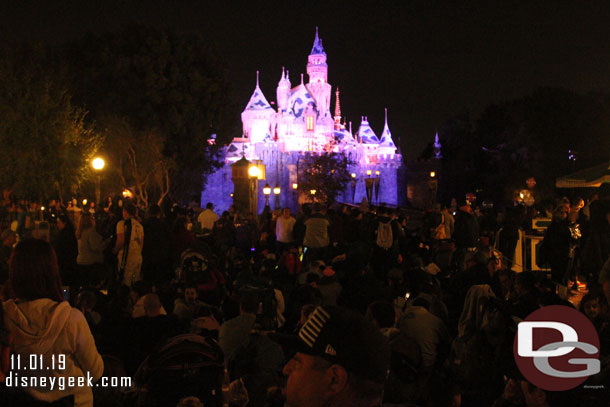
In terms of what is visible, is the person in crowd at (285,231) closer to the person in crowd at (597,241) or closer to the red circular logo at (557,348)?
the person in crowd at (597,241)

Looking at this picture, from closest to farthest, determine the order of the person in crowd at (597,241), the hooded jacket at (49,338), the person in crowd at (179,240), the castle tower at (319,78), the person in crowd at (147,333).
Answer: the hooded jacket at (49,338)
the person in crowd at (147,333)
the person in crowd at (597,241)
the person in crowd at (179,240)
the castle tower at (319,78)

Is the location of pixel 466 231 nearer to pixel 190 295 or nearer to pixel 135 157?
pixel 190 295

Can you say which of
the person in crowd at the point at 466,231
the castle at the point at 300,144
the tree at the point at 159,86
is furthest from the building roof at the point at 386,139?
the person in crowd at the point at 466,231

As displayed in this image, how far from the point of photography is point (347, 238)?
1566 cm

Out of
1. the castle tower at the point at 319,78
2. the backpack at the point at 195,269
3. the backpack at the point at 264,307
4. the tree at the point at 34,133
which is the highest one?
the castle tower at the point at 319,78

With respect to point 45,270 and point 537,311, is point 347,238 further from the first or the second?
point 45,270

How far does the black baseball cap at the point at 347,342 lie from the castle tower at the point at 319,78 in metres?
66.1

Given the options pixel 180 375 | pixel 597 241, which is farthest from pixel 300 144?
pixel 180 375

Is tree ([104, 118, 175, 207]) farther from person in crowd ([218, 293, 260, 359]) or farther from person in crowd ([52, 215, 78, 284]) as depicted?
person in crowd ([218, 293, 260, 359])

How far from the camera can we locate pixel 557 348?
4605 mm

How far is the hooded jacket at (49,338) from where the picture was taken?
11.0ft

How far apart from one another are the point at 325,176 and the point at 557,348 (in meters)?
53.0

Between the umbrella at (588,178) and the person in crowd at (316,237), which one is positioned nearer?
the person in crowd at (316,237)

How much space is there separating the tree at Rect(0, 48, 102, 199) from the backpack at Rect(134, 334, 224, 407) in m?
18.6
